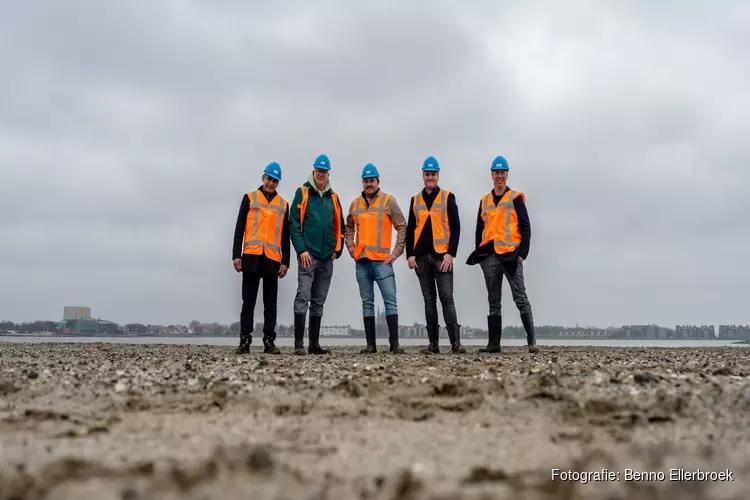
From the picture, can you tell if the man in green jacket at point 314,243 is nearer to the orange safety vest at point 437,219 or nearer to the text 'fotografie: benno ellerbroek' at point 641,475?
the orange safety vest at point 437,219

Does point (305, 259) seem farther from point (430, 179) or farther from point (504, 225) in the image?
point (504, 225)

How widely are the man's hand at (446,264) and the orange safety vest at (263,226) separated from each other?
219 centimetres

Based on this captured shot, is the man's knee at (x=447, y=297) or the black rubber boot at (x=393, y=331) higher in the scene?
the man's knee at (x=447, y=297)

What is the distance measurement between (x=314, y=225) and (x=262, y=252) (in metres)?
0.77

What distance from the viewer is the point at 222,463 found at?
6.40ft

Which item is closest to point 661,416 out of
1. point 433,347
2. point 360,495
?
point 360,495

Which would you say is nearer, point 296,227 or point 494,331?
point 296,227

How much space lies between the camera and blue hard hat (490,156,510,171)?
7.82 metres

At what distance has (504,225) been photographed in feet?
25.0

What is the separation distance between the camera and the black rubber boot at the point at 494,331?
7.54 m

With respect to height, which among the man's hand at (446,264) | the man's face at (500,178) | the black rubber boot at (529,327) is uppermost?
the man's face at (500,178)

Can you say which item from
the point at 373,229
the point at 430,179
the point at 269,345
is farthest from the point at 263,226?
the point at 430,179

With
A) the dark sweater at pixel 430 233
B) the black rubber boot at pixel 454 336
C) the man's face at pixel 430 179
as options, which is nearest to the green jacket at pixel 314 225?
the dark sweater at pixel 430 233

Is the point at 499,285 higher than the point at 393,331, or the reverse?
the point at 499,285
